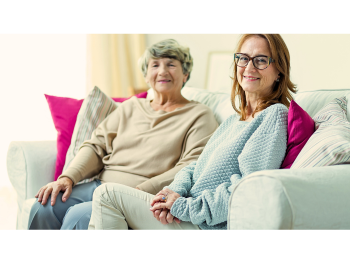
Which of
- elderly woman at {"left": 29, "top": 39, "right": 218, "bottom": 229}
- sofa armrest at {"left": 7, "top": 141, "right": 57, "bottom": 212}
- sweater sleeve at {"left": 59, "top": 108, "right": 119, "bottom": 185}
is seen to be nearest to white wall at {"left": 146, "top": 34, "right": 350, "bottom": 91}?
elderly woman at {"left": 29, "top": 39, "right": 218, "bottom": 229}

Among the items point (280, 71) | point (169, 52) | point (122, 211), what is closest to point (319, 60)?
point (169, 52)

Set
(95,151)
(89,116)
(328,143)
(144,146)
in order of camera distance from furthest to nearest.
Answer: (89,116) < (95,151) < (144,146) < (328,143)

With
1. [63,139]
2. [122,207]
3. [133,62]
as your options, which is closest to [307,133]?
[122,207]

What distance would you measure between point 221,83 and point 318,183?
2.47 m

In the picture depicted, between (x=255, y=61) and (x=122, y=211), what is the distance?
28.6 inches

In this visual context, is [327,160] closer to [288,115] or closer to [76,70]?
[288,115]

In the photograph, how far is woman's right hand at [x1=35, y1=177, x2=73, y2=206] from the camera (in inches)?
56.3

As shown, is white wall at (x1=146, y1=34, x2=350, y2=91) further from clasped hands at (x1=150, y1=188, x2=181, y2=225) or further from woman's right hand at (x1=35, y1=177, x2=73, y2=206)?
clasped hands at (x1=150, y1=188, x2=181, y2=225)

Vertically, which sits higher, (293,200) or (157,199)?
(293,200)

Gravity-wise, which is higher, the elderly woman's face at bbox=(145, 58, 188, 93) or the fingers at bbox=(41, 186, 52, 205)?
the elderly woman's face at bbox=(145, 58, 188, 93)

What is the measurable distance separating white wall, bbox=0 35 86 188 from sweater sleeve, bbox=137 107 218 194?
2.06m

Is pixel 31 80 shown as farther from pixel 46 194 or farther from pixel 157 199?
pixel 157 199

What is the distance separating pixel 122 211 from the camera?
1.10 metres

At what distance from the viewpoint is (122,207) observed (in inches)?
42.9
